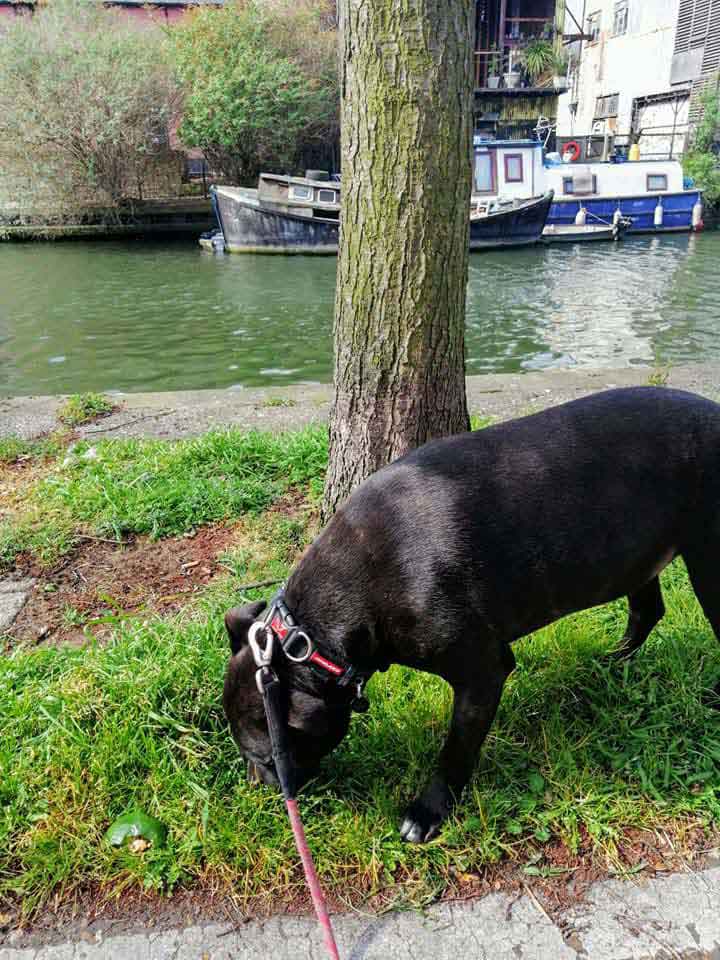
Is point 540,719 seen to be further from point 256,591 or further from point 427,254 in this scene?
point 427,254

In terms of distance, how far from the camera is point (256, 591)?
3549 mm

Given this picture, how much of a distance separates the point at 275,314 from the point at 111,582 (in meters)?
12.4

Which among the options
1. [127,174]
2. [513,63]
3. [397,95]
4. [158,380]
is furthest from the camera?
[513,63]

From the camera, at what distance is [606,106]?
3831 cm

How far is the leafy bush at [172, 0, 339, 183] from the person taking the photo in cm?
2878

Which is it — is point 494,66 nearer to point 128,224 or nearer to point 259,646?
point 128,224

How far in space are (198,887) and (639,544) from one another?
1.82 metres

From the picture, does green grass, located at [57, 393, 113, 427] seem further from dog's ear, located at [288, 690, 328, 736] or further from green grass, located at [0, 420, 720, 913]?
dog's ear, located at [288, 690, 328, 736]

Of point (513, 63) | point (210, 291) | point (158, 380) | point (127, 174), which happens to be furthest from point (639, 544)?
point (513, 63)

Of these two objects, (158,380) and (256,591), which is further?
(158,380)

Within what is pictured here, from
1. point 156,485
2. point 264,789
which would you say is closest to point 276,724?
point 264,789

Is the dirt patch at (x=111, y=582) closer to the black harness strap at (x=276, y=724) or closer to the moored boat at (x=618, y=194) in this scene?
Result: the black harness strap at (x=276, y=724)

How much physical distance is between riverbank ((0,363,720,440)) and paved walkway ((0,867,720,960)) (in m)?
4.19

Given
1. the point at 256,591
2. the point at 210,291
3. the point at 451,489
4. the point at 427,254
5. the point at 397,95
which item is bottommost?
the point at 210,291
